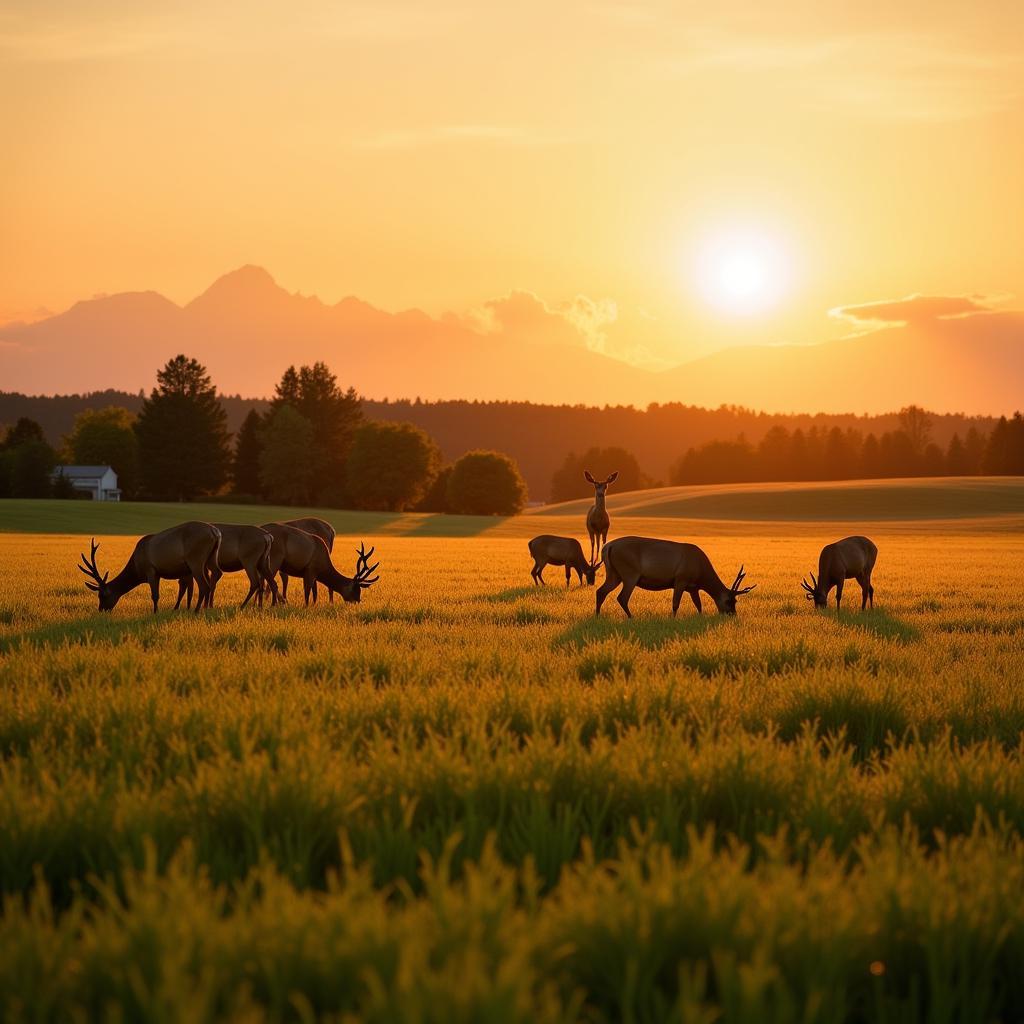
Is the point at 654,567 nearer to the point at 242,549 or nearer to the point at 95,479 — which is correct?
the point at 242,549

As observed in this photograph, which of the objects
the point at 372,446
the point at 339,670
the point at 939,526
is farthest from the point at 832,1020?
the point at 372,446

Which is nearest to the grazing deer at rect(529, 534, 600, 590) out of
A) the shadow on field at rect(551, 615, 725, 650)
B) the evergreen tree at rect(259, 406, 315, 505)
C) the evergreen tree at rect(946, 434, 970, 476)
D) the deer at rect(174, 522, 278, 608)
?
the shadow on field at rect(551, 615, 725, 650)

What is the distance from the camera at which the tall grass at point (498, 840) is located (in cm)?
343

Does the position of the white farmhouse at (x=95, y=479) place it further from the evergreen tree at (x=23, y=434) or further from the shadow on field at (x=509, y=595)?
the shadow on field at (x=509, y=595)

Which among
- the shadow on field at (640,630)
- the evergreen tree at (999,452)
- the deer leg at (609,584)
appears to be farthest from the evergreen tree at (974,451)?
the shadow on field at (640,630)

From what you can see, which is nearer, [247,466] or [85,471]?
[247,466]

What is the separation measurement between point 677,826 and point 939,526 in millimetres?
75965

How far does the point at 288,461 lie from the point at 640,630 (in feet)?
369

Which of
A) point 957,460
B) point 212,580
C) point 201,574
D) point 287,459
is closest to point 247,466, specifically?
point 287,459

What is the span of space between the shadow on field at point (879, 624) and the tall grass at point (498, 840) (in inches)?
161

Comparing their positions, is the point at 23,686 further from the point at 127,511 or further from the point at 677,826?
the point at 127,511

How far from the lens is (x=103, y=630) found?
46.1 ft

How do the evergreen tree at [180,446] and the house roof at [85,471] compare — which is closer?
the evergreen tree at [180,446]

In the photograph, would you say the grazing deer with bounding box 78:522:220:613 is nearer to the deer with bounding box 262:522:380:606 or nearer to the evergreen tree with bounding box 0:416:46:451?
the deer with bounding box 262:522:380:606
